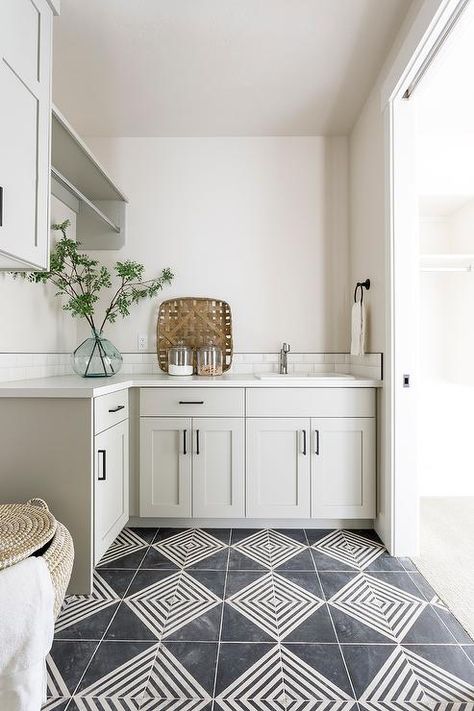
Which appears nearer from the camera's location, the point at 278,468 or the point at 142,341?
the point at 278,468

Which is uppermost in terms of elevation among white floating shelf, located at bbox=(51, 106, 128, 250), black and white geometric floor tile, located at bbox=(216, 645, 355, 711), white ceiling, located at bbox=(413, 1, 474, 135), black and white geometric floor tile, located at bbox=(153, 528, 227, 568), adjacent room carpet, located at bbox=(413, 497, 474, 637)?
white ceiling, located at bbox=(413, 1, 474, 135)

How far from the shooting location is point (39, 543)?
125 cm

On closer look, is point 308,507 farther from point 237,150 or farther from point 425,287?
point 237,150

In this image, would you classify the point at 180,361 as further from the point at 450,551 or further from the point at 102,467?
the point at 450,551

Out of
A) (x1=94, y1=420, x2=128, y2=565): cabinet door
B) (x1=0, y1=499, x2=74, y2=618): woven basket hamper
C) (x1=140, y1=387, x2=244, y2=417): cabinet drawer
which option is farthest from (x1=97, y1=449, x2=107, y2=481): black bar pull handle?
(x1=140, y1=387, x2=244, y2=417): cabinet drawer

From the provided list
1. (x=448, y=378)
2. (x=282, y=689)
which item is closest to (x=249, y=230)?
(x=448, y=378)

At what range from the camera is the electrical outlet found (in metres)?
3.01

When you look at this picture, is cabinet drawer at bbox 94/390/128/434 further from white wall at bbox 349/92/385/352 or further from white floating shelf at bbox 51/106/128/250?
white wall at bbox 349/92/385/352

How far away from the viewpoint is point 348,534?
244cm

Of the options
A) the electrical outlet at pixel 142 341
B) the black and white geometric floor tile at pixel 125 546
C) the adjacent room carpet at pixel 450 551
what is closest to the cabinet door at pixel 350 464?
the adjacent room carpet at pixel 450 551

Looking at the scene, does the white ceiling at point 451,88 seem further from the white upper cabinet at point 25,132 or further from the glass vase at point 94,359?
the glass vase at point 94,359

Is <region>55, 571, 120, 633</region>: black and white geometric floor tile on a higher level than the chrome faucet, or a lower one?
lower

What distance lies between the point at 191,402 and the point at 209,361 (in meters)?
0.44

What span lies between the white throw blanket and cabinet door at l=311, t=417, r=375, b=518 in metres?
1.60
